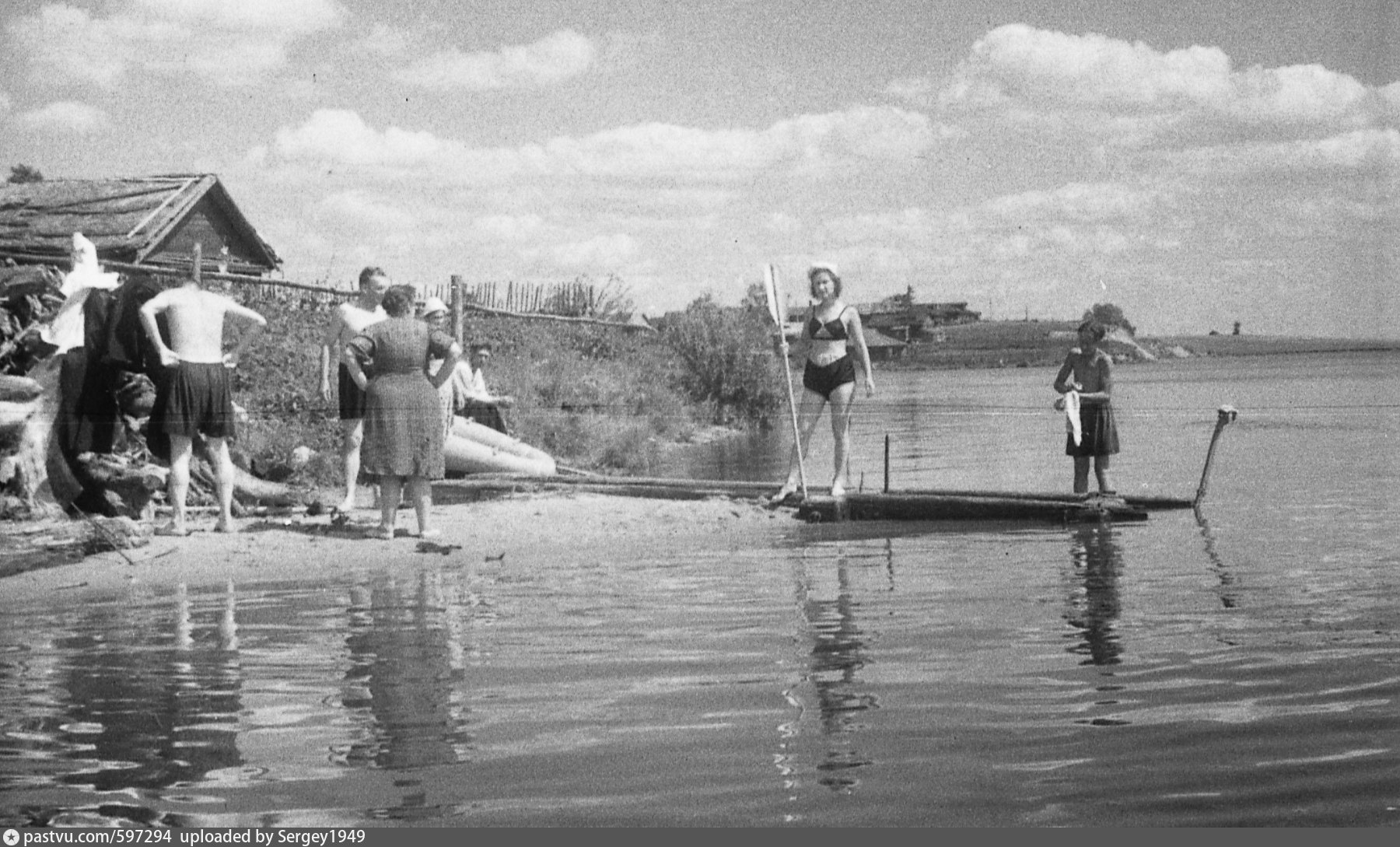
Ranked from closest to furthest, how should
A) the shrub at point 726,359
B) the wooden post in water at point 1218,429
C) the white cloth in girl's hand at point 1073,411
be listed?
the white cloth in girl's hand at point 1073,411 → the wooden post in water at point 1218,429 → the shrub at point 726,359

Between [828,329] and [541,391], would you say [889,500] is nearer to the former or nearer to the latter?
[828,329]

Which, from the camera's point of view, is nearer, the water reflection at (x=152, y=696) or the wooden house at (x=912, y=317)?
the water reflection at (x=152, y=696)

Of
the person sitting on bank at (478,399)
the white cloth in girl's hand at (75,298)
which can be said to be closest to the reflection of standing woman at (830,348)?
the person sitting on bank at (478,399)

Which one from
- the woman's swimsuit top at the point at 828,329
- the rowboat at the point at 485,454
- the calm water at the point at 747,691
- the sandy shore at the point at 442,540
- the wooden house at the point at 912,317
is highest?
the wooden house at the point at 912,317

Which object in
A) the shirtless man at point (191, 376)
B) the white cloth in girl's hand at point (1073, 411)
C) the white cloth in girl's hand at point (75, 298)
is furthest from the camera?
the white cloth in girl's hand at point (1073, 411)

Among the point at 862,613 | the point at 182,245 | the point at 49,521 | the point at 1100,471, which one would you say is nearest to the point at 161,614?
the point at 49,521

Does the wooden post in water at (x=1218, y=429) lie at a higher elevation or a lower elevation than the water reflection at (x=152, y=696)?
higher

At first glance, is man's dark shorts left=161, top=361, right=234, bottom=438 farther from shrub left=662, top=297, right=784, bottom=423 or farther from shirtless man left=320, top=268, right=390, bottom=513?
shrub left=662, top=297, right=784, bottom=423

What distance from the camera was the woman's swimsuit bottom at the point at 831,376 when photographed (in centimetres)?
1331

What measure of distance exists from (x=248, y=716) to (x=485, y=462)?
8.80 m

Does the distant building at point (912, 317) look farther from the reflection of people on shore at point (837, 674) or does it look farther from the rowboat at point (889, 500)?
the reflection of people on shore at point (837, 674)

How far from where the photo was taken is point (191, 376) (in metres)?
11.5

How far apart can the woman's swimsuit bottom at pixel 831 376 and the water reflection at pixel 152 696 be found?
5.50 m

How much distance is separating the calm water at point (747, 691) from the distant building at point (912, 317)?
26902 mm
